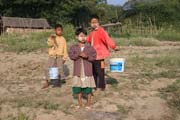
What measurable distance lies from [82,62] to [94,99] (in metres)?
0.79

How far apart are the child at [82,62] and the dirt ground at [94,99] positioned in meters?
0.35

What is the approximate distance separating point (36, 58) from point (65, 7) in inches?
1533

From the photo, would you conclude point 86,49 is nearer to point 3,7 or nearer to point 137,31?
point 137,31

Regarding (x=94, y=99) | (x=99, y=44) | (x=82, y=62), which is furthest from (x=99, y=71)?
(x=82, y=62)

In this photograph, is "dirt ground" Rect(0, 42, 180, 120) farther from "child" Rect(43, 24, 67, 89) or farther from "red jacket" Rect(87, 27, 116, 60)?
"red jacket" Rect(87, 27, 116, 60)

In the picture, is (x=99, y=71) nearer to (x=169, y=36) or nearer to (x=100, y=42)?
(x=100, y=42)

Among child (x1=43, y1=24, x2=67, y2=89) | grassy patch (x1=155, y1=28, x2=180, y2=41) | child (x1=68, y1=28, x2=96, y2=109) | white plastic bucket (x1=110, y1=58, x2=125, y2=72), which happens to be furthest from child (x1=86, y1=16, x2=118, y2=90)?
grassy patch (x1=155, y1=28, x2=180, y2=41)

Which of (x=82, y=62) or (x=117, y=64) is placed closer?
(x=82, y=62)

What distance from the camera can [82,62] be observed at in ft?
20.2

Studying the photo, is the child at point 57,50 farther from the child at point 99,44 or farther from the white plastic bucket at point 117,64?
the white plastic bucket at point 117,64

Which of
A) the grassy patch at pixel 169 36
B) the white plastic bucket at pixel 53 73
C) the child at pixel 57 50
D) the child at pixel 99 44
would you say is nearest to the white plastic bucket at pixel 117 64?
the child at pixel 99 44

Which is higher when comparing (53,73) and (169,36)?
(169,36)

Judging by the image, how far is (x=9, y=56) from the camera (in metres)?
11.8

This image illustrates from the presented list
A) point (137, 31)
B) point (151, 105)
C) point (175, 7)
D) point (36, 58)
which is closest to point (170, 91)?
point (151, 105)
